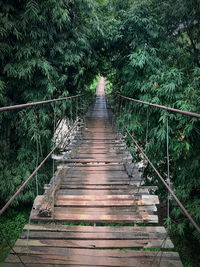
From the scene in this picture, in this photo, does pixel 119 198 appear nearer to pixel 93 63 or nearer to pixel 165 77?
pixel 165 77

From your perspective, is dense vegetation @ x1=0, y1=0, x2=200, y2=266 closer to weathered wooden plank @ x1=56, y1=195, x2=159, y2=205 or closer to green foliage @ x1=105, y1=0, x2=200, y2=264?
green foliage @ x1=105, y1=0, x2=200, y2=264

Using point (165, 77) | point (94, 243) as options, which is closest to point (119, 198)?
point (94, 243)

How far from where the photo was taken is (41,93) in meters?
3.75

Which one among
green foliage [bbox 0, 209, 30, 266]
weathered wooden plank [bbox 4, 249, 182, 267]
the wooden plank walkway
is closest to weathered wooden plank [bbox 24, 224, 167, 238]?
the wooden plank walkway

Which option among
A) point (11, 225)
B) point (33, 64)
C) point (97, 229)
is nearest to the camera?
point (97, 229)

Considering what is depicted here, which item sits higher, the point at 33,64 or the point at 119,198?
the point at 33,64

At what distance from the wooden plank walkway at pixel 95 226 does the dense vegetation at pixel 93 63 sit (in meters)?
1.32

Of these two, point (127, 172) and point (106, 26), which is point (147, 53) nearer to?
point (106, 26)

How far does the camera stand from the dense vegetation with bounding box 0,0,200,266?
312cm

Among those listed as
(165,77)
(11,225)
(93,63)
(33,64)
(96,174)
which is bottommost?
(11,225)

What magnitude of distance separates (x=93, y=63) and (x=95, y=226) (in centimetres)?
400

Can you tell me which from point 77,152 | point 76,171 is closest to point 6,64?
point 77,152

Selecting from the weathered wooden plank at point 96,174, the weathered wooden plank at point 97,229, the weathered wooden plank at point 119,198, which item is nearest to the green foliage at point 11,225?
the weathered wooden plank at point 96,174

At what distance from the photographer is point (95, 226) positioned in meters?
1.41
